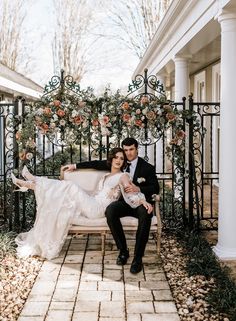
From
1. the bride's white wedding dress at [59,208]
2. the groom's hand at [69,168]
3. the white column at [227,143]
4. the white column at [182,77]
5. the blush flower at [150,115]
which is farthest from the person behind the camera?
the white column at [182,77]

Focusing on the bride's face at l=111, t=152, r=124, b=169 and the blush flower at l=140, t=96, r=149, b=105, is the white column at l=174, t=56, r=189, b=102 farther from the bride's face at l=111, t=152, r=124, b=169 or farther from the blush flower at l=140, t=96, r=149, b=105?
the bride's face at l=111, t=152, r=124, b=169

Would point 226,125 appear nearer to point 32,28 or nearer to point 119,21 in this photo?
point 119,21

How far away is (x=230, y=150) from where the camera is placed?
5.20 metres

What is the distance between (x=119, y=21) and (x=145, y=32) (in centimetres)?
218

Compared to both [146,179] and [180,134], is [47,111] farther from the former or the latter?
[180,134]

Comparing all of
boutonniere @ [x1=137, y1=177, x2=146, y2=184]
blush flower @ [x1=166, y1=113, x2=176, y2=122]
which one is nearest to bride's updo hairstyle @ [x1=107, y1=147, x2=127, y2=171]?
boutonniere @ [x1=137, y1=177, x2=146, y2=184]

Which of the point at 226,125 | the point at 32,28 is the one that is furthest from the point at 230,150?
the point at 32,28

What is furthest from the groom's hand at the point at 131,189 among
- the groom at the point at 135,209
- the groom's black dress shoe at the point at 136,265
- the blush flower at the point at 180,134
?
the blush flower at the point at 180,134

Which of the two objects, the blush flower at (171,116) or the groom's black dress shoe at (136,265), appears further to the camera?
the blush flower at (171,116)

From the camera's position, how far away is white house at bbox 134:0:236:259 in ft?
16.7

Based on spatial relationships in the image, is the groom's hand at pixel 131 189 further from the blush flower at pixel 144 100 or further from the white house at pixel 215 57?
the blush flower at pixel 144 100

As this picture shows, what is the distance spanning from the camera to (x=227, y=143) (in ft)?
17.1

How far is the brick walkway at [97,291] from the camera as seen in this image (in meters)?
3.86

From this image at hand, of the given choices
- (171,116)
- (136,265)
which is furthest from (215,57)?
(136,265)
